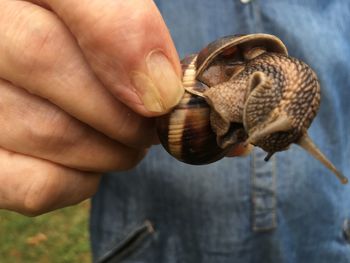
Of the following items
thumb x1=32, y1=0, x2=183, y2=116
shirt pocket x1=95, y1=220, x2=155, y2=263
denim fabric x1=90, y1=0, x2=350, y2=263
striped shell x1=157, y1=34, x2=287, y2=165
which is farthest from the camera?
shirt pocket x1=95, y1=220, x2=155, y2=263

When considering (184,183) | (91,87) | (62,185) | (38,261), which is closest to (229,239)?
(184,183)

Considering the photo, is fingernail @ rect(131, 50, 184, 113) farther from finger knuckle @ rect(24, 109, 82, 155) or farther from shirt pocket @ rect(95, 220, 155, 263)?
shirt pocket @ rect(95, 220, 155, 263)

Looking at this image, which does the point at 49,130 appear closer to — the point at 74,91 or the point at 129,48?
the point at 74,91

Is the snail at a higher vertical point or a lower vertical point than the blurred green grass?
higher

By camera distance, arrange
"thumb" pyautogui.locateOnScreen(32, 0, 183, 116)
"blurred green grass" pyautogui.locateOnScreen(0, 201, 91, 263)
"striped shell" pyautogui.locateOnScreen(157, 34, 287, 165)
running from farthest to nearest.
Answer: "blurred green grass" pyautogui.locateOnScreen(0, 201, 91, 263) → "striped shell" pyautogui.locateOnScreen(157, 34, 287, 165) → "thumb" pyautogui.locateOnScreen(32, 0, 183, 116)

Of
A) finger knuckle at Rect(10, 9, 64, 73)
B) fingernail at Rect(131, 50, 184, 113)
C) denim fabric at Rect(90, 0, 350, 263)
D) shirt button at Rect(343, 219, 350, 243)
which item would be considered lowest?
shirt button at Rect(343, 219, 350, 243)

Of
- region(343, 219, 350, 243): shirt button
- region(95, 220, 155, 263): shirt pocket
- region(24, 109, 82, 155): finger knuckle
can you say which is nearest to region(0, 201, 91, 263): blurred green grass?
region(95, 220, 155, 263): shirt pocket

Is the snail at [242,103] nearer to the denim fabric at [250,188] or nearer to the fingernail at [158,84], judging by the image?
the fingernail at [158,84]

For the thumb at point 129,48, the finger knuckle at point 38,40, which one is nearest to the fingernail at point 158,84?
the thumb at point 129,48
